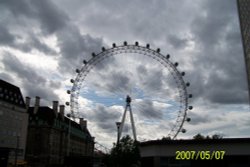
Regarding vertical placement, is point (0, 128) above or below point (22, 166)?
above

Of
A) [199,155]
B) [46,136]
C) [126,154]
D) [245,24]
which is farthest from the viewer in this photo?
[46,136]

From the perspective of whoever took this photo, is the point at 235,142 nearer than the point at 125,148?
Yes

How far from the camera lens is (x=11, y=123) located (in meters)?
105

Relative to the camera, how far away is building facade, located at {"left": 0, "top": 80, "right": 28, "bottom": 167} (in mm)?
99875

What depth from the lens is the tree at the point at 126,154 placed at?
69312 mm

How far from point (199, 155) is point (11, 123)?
7361 centimetres

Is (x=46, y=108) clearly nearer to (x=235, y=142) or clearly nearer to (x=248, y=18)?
(x=248, y=18)

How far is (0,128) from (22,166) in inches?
816

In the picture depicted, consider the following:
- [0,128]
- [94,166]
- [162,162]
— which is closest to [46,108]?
[0,128]

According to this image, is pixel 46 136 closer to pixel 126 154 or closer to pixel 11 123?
pixel 11 123

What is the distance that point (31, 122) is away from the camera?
13025 centimetres

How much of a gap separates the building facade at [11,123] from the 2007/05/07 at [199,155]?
2430 inches

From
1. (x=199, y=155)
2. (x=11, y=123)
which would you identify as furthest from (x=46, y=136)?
(x=199, y=155)

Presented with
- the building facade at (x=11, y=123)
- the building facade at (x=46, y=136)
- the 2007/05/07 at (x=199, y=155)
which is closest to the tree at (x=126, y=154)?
the 2007/05/07 at (x=199, y=155)
